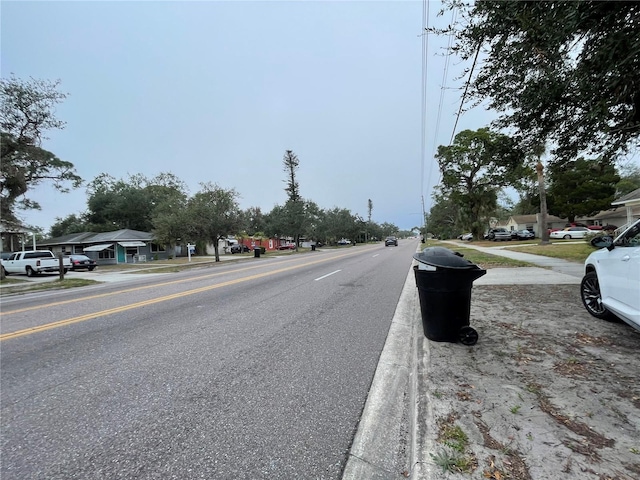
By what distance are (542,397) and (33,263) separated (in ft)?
88.2

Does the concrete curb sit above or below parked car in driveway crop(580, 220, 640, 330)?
below

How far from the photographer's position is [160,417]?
277 cm

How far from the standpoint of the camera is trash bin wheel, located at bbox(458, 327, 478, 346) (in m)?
4.02

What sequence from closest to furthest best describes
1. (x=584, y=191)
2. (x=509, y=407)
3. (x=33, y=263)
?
(x=509, y=407) → (x=33, y=263) → (x=584, y=191)

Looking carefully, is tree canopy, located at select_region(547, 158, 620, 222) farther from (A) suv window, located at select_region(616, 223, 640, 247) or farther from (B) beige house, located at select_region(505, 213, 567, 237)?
(A) suv window, located at select_region(616, 223, 640, 247)

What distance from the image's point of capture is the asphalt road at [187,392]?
7.37ft

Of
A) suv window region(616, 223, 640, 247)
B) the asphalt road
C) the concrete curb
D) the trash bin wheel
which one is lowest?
the concrete curb

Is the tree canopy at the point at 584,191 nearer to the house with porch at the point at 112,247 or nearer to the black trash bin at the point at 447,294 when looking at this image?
the black trash bin at the point at 447,294

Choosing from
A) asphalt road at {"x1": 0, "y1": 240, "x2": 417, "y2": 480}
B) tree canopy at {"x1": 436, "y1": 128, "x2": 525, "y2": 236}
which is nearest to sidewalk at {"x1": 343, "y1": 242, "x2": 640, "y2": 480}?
asphalt road at {"x1": 0, "y1": 240, "x2": 417, "y2": 480}

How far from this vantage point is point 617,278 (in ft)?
12.9

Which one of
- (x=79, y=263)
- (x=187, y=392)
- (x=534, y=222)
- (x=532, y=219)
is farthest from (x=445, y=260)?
(x=532, y=219)

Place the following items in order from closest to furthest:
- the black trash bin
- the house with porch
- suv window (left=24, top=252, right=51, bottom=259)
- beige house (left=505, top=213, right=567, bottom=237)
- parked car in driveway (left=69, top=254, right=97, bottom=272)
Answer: the black trash bin, suv window (left=24, top=252, right=51, bottom=259), parked car in driveway (left=69, top=254, right=97, bottom=272), the house with porch, beige house (left=505, top=213, right=567, bottom=237)

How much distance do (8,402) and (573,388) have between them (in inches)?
207

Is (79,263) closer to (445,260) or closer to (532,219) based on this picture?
(445,260)
